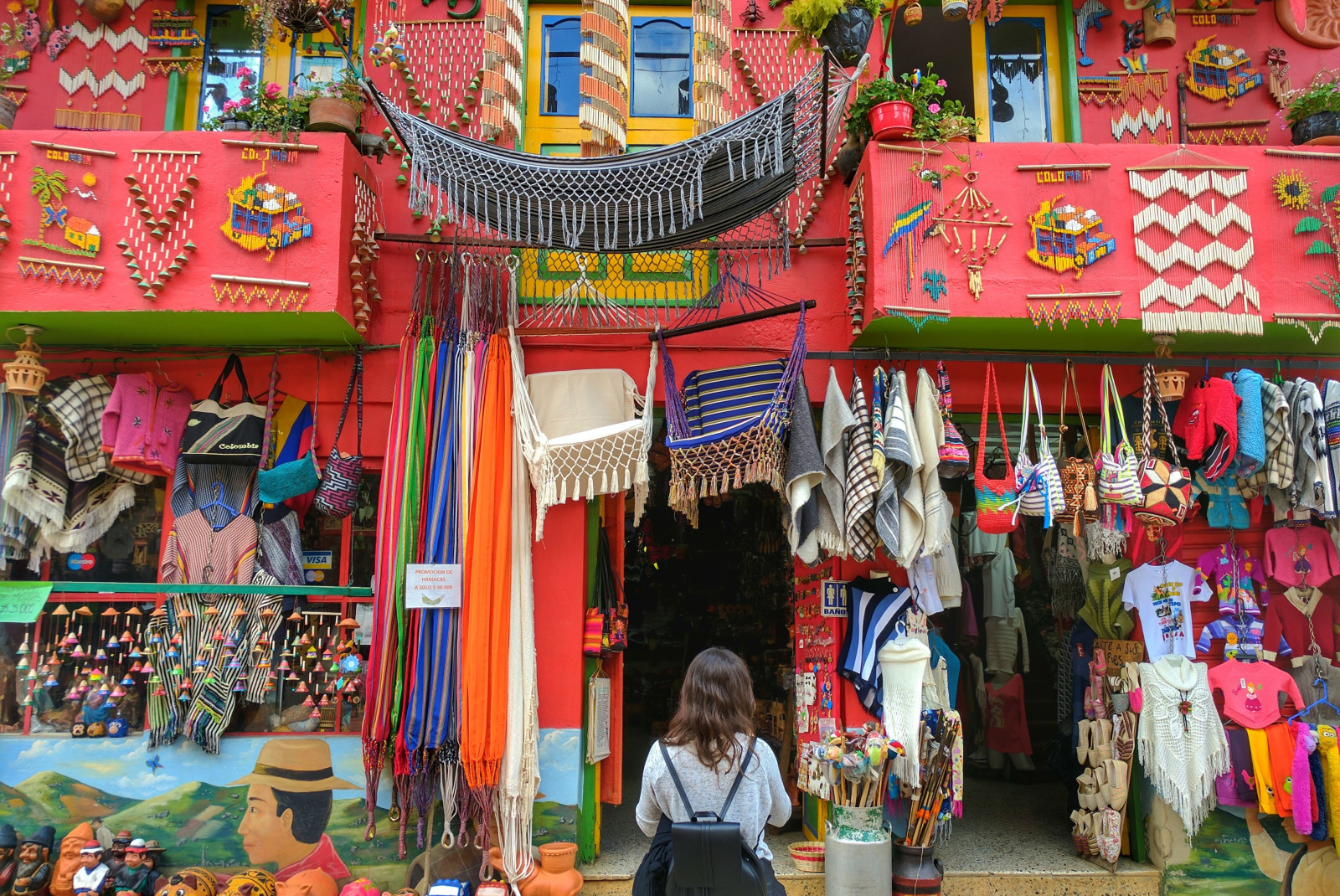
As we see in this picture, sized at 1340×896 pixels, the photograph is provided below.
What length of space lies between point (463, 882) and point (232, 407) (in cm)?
290

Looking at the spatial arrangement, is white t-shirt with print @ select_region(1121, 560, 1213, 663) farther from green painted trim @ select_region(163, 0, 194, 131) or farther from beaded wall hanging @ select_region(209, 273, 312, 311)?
green painted trim @ select_region(163, 0, 194, 131)

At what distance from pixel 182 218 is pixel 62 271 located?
635 millimetres

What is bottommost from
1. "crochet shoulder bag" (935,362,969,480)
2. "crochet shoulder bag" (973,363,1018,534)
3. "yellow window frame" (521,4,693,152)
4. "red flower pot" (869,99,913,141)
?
"crochet shoulder bag" (973,363,1018,534)

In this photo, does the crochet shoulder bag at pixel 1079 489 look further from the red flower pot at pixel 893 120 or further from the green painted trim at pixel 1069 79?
the green painted trim at pixel 1069 79

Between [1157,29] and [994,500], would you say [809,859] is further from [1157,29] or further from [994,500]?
[1157,29]

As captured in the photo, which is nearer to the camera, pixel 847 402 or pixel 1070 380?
pixel 847 402

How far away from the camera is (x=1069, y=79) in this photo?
5.72 metres

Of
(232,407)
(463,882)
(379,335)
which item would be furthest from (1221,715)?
(232,407)

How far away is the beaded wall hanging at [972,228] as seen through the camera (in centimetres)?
469

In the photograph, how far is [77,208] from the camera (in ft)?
15.2

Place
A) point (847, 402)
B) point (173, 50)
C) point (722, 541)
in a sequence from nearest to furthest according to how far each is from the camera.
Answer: point (847, 402) → point (173, 50) → point (722, 541)

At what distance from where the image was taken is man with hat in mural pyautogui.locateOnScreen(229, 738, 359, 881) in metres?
4.68

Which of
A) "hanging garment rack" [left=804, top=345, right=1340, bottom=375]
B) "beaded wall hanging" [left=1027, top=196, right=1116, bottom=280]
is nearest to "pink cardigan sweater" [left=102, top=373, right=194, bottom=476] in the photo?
"hanging garment rack" [left=804, top=345, right=1340, bottom=375]

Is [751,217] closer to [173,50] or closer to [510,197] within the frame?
[510,197]
